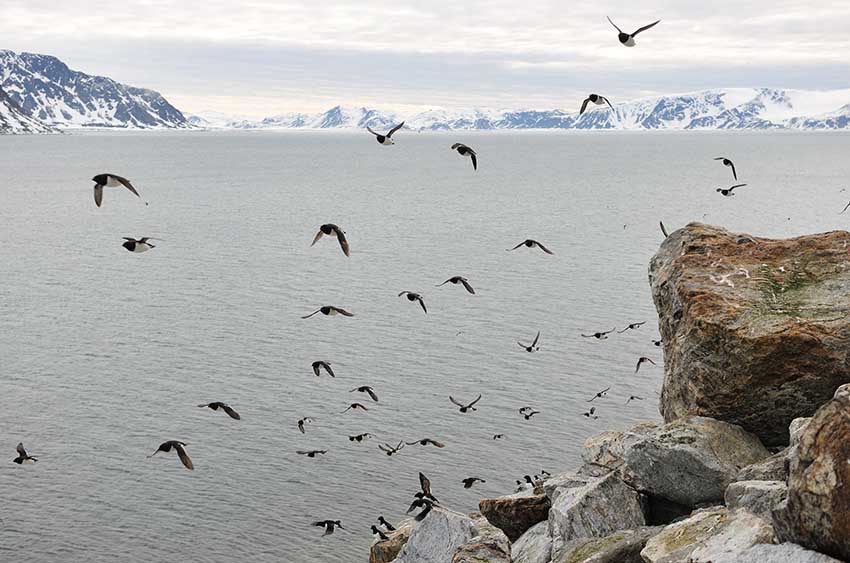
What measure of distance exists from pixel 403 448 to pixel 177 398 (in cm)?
1381

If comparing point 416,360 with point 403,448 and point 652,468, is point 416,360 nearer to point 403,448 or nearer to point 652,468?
point 403,448

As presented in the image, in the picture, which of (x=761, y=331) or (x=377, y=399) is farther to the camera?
(x=377, y=399)

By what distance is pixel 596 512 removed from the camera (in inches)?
722

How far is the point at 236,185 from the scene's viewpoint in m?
190

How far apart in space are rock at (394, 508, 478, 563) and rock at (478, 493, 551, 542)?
0.78 metres

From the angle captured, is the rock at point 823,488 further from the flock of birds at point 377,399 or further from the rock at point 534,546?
the flock of birds at point 377,399

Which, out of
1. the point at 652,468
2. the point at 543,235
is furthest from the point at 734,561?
the point at 543,235

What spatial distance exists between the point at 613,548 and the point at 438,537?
7.51 metres

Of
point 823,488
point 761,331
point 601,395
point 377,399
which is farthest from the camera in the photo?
point 601,395

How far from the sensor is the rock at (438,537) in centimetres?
2192

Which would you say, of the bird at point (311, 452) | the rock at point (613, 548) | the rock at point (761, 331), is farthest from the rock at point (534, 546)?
the bird at point (311, 452)

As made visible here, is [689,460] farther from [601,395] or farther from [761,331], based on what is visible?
[601,395]

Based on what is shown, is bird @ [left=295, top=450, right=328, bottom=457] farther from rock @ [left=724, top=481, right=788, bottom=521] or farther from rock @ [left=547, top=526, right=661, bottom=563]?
rock @ [left=724, top=481, right=788, bottom=521]

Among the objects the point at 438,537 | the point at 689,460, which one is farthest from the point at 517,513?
the point at 689,460
